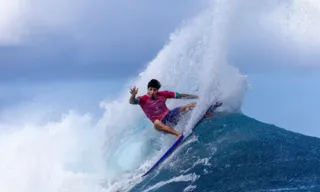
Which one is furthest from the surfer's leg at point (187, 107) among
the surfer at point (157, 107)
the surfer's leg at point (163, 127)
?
the surfer's leg at point (163, 127)

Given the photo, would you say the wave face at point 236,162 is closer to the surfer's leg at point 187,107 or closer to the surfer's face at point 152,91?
the surfer's leg at point 187,107

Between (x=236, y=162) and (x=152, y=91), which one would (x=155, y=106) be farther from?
(x=236, y=162)

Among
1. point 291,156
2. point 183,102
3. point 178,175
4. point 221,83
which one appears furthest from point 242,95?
point 178,175

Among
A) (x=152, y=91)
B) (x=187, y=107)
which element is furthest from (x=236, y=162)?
(x=152, y=91)

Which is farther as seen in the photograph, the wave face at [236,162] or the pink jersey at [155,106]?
the pink jersey at [155,106]

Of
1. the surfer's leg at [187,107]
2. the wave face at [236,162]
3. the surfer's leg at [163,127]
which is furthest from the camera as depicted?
the surfer's leg at [187,107]

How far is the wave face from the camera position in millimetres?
11594

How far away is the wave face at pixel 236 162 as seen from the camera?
11.6 m

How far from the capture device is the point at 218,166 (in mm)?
12586

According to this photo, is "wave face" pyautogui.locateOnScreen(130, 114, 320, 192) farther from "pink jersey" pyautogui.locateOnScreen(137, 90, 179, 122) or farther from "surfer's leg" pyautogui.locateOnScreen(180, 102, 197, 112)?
"pink jersey" pyautogui.locateOnScreen(137, 90, 179, 122)

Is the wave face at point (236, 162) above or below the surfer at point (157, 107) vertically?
below

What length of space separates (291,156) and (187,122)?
10.5 ft

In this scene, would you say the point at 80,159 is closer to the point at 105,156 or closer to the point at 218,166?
the point at 105,156

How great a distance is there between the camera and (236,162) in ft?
41.7
